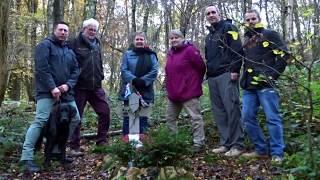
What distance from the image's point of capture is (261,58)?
18.1 feet

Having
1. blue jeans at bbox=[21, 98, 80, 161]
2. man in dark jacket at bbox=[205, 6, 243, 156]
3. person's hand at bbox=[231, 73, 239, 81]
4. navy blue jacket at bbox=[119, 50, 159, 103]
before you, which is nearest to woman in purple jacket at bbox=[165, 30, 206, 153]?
man in dark jacket at bbox=[205, 6, 243, 156]

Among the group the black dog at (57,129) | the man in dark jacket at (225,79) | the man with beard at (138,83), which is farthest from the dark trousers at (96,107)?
the man in dark jacket at (225,79)

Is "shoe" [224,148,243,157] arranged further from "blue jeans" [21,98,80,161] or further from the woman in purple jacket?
"blue jeans" [21,98,80,161]

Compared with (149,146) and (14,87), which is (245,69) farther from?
(14,87)

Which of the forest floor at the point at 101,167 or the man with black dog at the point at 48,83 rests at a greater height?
the man with black dog at the point at 48,83

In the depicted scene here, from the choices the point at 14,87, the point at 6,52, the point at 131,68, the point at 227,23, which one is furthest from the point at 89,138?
the point at 14,87

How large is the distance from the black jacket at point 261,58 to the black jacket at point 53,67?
248 centimetres

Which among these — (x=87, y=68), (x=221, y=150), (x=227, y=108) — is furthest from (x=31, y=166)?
(x=227, y=108)

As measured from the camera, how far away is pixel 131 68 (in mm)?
6758

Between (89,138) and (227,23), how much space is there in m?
3.59

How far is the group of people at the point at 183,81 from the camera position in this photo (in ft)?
18.0

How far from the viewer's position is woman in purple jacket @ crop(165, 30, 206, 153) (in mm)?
6348

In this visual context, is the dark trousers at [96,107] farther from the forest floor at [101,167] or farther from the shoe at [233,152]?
the shoe at [233,152]

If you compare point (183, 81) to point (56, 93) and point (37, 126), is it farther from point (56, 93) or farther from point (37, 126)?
point (37, 126)
